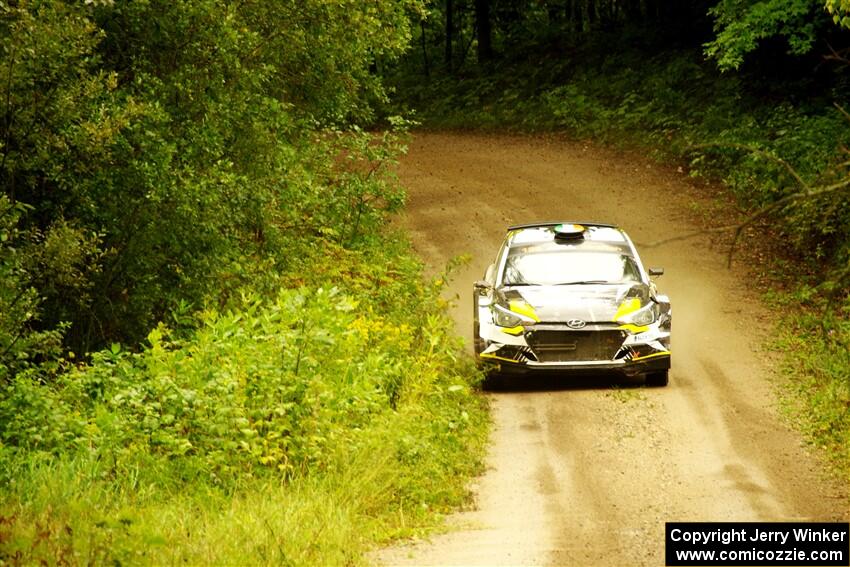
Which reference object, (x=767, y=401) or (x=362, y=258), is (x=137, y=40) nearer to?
(x=362, y=258)

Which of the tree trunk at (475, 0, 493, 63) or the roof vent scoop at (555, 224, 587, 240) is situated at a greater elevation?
the tree trunk at (475, 0, 493, 63)

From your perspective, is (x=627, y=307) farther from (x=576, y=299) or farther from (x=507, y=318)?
(x=507, y=318)

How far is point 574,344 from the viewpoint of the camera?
1324 cm

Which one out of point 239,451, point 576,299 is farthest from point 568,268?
point 239,451

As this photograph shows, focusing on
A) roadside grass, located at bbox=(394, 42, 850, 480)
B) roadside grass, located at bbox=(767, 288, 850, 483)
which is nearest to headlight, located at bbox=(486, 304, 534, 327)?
roadside grass, located at bbox=(394, 42, 850, 480)

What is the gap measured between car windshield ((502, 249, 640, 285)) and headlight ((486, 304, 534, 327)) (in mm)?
554

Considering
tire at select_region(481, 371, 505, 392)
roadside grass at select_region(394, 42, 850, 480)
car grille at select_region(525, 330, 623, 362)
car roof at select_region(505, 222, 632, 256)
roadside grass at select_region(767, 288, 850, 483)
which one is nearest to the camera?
roadside grass at select_region(767, 288, 850, 483)

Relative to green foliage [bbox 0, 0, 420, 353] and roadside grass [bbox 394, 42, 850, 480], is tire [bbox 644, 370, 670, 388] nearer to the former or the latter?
roadside grass [bbox 394, 42, 850, 480]

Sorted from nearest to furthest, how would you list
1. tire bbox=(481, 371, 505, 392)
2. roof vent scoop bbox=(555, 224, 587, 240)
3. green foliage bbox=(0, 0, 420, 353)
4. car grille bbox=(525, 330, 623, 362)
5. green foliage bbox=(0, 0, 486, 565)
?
green foliage bbox=(0, 0, 486, 565)
green foliage bbox=(0, 0, 420, 353)
car grille bbox=(525, 330, 623, 362)
tire bbox=(481, 371, 505, 392)
roof vent scoop bbox=(555, 224, 587, 240)

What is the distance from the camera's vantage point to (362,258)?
60.2 feet

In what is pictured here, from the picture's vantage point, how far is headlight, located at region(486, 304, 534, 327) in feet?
43.8

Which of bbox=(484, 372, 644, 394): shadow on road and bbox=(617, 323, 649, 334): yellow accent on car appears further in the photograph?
bbox=(484, 372, 644, 394): shadow on road

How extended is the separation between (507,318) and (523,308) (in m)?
0.23

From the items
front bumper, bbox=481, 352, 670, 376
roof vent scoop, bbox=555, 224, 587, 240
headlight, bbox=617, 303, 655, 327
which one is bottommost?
front bumper, bbox=481, 352, 670, 376
